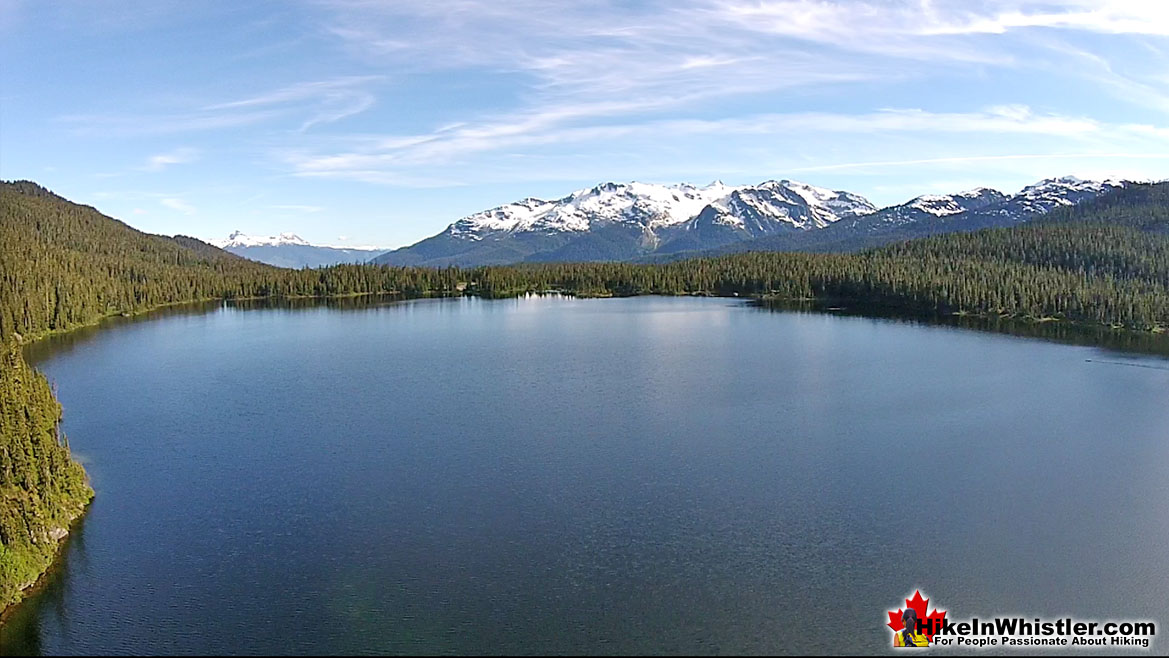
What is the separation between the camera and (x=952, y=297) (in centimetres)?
11262

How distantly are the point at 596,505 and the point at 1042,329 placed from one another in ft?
258

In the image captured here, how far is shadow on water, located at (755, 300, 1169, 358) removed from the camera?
8050cm

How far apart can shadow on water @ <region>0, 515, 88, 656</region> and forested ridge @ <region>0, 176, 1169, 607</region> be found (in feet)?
4.15

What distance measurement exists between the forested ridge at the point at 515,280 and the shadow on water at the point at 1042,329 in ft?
14.9

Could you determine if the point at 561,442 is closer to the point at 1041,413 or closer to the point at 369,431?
the point at 369,431

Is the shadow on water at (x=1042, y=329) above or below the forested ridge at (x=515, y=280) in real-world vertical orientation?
below

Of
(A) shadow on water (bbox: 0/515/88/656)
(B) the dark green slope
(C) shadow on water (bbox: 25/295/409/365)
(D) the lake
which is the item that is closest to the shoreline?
(A) shadow on water (bbox: 0/515/88/656)

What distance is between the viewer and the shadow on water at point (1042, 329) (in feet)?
264

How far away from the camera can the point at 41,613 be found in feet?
79.5

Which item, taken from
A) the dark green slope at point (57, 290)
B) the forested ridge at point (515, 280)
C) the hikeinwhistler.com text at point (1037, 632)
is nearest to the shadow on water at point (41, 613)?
the dark green slope at point (57, 290)

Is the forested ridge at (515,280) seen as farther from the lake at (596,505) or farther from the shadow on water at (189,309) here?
the lake at (596,505)

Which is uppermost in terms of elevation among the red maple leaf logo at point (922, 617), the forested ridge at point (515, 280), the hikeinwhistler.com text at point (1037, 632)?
the forested ridge at point (515, 280)

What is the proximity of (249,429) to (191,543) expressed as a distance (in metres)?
17.0

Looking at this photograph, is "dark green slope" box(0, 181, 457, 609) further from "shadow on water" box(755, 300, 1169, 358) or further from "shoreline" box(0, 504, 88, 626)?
"shadow on water" box(755, 300, 1169, 358)
